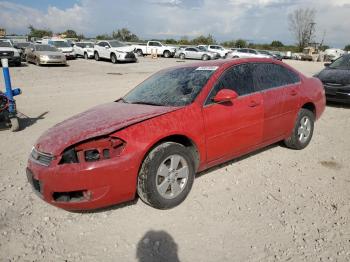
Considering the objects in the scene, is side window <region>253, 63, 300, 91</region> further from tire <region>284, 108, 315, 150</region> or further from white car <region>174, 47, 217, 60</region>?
white car <region>174, 47, 217, 60</region>

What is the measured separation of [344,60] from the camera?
10000mm

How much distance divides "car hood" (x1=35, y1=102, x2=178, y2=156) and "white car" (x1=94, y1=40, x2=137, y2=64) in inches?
837

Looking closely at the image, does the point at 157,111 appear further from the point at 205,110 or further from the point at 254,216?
the point at 254,216

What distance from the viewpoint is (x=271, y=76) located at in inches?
193

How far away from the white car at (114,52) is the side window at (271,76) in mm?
20565

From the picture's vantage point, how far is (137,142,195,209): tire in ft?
11.1

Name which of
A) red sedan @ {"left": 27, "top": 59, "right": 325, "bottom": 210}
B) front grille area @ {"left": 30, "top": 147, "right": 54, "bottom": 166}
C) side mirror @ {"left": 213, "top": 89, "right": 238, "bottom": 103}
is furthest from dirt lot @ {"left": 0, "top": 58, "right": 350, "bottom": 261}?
Result: side mirror @ {"left": 213, "top": 89, "right": 238, "bottom": 103}

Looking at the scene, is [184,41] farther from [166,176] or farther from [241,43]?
[166,176]

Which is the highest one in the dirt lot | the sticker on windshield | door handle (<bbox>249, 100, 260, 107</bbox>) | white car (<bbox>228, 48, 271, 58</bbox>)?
the sticker on windshield

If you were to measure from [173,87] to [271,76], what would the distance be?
5.17 feet

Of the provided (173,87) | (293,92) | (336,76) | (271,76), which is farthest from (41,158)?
(336,76)

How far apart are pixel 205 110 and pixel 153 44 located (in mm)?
31438

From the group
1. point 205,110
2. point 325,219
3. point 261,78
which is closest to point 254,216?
point 325,219

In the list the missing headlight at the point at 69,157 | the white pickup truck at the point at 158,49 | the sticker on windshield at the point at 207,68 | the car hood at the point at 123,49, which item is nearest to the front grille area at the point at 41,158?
the missing headlight at the point at 69,157
